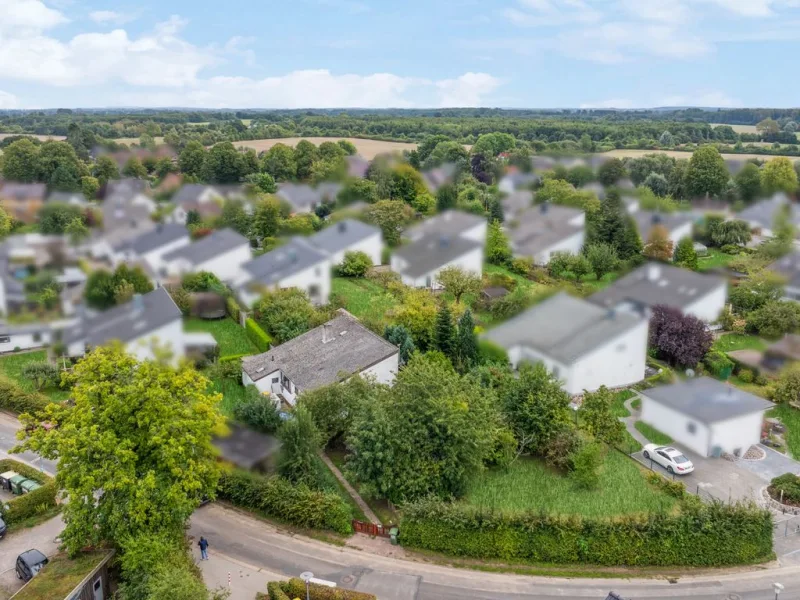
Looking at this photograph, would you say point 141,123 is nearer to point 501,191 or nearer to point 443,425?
point 501,191

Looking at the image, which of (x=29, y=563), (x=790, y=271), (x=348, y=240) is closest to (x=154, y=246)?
(x=348, y=240)

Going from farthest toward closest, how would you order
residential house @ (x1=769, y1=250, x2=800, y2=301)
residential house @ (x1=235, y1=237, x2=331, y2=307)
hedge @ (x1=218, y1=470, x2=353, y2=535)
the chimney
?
residential house @ (x1=769, y1=250, x2=800, y2=301)
residential house @ (x1=235, y1=237, x2=331, y2=307)
the chimney
hedge @ (x1=218, y1=470, x2=353, y2=535)

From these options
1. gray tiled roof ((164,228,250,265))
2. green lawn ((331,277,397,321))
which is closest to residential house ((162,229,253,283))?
gray tiled roof ((164,228,250,265))

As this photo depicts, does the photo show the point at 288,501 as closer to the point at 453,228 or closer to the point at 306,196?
the point at 453,228

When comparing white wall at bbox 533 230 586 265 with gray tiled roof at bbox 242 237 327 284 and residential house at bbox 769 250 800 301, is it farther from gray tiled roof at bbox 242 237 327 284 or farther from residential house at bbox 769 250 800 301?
gray tiled roof at bbox 242 237 327 284

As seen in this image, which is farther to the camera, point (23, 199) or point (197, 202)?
point (23, 199)

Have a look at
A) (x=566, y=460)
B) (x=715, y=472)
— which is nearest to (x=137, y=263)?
(x=566, y=460)
